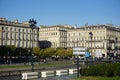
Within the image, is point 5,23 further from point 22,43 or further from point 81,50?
point 81,50

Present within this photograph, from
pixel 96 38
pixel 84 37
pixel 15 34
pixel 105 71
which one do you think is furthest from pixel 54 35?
pixel 105 71

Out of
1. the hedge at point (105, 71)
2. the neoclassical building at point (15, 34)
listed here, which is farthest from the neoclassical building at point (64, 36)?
the hedge at point (105, 71)

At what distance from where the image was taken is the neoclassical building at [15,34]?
99956 millimetres

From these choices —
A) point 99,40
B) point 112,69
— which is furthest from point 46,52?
point 112,69

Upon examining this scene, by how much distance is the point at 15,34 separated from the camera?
348ft

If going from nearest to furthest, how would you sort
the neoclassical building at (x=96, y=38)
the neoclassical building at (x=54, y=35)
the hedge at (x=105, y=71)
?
the hedge at (x=105, y=71) < the neoclassical building at (x=96, y=38) < the neoclassical building at (x=54, y=35)

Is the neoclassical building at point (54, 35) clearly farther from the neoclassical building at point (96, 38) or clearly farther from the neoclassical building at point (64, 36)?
the neoclassical building at point (96, 38)

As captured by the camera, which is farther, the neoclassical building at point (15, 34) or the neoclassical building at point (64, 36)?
the neoclassical building at point (64, 36)

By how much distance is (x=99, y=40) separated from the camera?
126 meters

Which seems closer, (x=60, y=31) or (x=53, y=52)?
(x=53, y=52)

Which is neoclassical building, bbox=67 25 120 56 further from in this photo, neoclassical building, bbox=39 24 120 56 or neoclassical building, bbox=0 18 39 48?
neoclassical building, bbox=0 18 39 48

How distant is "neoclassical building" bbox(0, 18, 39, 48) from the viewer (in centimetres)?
9996

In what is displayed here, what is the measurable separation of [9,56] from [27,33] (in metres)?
22.4

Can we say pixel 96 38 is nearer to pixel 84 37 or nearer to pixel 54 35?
pixel 84 37
